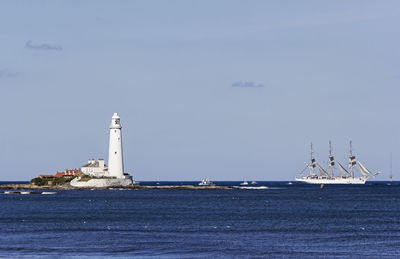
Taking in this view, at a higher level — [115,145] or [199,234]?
[115,145]

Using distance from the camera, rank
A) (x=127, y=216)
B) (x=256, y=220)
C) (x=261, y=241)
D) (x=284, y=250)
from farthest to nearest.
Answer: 1. (x=127, y=216)
2. (x=256, y=220)
3. (x=261, y=241)
4. (x=284, y=250)

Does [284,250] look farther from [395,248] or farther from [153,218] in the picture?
[153,218]

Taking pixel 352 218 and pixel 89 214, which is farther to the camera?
pixel 89 214

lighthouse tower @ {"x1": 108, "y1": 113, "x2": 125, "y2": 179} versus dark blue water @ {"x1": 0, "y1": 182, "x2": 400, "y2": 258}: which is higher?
lighthouse tower @ {"x1": 108, "y1": 113, "x2": 125, "y2": 179}

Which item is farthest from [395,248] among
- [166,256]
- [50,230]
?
[50,230]

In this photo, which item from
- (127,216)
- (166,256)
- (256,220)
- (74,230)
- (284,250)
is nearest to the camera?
(166,256)

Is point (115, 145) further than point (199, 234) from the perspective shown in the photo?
Yes

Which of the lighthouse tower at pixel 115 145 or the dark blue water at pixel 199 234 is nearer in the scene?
the dark blue water at pixel 199 234

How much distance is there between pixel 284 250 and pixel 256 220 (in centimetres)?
3152

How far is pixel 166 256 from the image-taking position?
5134 centimetres

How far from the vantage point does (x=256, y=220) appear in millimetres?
86875

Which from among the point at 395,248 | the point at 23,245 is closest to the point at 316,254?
the point at 395,248

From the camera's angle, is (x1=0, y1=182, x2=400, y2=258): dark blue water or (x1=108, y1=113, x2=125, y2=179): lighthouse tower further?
(x1=108, y1=113, x2=125, y2=179): lighthouse tower

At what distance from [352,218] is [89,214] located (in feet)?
116
